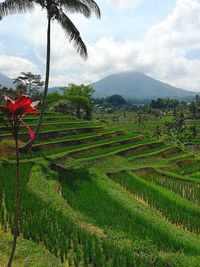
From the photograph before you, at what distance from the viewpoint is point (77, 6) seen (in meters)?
18.1

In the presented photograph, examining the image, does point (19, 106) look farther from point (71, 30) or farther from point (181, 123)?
point (181, 123)

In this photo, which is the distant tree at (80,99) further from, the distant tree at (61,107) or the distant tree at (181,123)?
the distant tree at (181,123)

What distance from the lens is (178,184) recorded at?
800 inches

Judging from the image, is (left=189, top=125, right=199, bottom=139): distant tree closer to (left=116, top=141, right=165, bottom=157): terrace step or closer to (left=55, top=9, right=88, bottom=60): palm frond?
(left=116, top=141, right=165, bottom=157): terrace step

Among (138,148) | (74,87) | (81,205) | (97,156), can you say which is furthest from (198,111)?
(81,205)

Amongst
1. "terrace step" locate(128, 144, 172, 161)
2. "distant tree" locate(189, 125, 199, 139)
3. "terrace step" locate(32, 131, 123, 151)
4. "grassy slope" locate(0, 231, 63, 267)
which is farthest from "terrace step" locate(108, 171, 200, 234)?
"distant tree" locate(189, 125, 199, 139)

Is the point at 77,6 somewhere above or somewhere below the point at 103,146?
above

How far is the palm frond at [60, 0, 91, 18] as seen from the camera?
17938 millimetres

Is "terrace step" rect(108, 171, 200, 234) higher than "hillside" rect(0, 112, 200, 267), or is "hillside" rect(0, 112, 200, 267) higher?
"hillside" rect(0, 112, 200, 267)

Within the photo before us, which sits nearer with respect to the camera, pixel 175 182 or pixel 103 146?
pixel 175 182

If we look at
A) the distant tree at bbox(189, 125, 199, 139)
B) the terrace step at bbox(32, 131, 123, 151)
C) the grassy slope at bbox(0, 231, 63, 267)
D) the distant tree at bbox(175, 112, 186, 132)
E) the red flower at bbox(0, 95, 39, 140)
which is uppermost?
the red flower at bbox(0, 95, 39, 140)

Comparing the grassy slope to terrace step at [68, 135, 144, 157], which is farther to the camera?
terrace step at [68, 135, 144, 157]

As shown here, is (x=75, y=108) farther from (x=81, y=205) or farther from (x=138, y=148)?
(x=81, y=205)

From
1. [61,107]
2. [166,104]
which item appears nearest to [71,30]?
[61,107]
